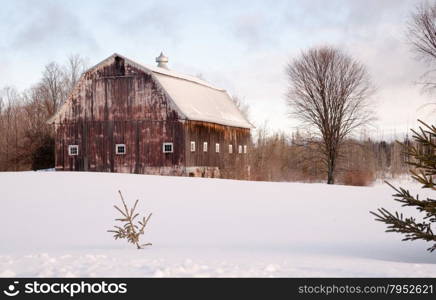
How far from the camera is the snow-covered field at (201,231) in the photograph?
6633 mm

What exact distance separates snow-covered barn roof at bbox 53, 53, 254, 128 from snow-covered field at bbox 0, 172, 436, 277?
688 centimetres

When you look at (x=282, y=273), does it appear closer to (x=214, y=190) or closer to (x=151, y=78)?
(x=214, y=190)

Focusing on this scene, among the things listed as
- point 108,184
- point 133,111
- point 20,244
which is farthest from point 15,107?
point 20,244

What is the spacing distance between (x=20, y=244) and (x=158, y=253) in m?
4.70

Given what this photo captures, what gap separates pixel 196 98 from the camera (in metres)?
30.9

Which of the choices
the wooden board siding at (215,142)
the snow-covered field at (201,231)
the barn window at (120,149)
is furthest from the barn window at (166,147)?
the snow-covered field at (201,231)

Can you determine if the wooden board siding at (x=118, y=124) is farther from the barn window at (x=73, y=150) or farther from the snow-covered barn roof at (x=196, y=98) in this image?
the snow-covered barn roof at (x=196, y=98)

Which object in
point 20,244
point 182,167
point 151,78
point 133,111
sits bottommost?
point 20,244

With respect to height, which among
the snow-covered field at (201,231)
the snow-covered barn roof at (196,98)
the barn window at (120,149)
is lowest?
the snow-covered field at (201,231)

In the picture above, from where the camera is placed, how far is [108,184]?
Answer: 20.2 meters

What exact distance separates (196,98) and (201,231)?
1906 centimetres

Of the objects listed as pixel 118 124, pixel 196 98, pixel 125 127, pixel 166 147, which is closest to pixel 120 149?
pixel 125 127

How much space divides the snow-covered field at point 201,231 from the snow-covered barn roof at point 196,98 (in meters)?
6.88

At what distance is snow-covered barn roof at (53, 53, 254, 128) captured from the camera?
27719 millimetres
